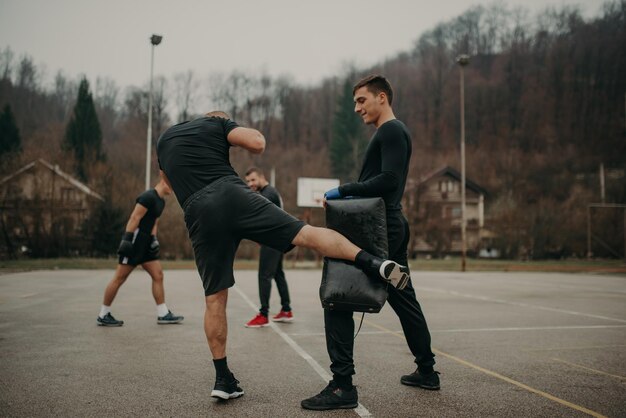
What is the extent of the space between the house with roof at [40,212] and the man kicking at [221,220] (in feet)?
96.0

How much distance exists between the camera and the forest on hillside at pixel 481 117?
143 ft

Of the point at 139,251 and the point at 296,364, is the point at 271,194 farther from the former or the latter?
the point at 296,364

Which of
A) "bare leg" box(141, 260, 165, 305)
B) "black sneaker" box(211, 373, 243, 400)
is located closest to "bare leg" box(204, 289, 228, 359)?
"black sneaker" box(211, 373, 243, 400)

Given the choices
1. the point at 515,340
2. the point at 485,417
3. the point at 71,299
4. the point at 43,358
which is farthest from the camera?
the point at 71,299

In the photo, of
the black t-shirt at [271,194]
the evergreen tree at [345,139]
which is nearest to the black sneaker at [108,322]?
the black t-shirt at [271,194]

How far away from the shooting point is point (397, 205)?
3.83m

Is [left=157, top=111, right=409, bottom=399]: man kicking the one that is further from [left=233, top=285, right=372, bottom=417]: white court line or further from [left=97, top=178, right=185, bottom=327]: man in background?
[left=97, top=178, right=185, bottom=327]: man in background

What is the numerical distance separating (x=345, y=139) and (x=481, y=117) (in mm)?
18649

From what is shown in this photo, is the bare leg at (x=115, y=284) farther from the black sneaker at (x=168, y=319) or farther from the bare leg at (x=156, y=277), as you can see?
the black sneaker at (x=168, y=319)

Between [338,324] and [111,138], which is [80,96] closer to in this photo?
[111,138]

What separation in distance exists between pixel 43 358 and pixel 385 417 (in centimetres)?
343

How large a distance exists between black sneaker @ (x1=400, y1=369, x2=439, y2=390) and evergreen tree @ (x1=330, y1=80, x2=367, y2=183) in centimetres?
5901

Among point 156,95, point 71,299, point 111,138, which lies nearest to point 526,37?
point 156,95

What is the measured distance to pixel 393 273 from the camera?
132 inches
